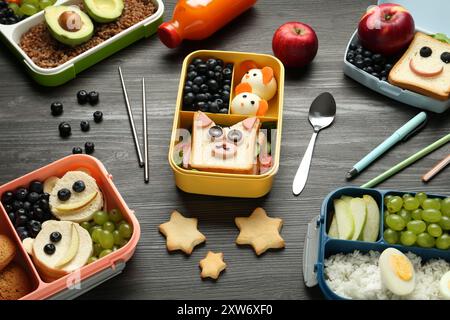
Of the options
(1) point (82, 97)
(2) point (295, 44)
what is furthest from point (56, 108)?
(2) point (295, 44)

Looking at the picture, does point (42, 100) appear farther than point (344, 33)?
No

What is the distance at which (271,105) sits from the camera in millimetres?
1575

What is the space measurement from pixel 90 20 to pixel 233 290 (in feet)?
2.55

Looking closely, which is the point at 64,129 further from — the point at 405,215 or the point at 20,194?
the point at 405,215

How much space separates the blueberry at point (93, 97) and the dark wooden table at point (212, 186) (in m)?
0.02

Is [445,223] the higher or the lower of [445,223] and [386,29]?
the lower

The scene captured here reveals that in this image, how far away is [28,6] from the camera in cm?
170

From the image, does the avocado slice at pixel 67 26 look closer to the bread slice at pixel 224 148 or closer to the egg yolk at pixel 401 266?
the bread slice at pixel 224 148

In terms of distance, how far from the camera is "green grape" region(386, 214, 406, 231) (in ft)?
4.25

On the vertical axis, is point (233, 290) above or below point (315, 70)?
below

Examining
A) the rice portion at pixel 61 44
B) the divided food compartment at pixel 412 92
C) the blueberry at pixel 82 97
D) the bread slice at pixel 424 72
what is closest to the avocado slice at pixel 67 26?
the rice portion at pixel 61 44

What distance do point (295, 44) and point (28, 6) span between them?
680 millimetres
